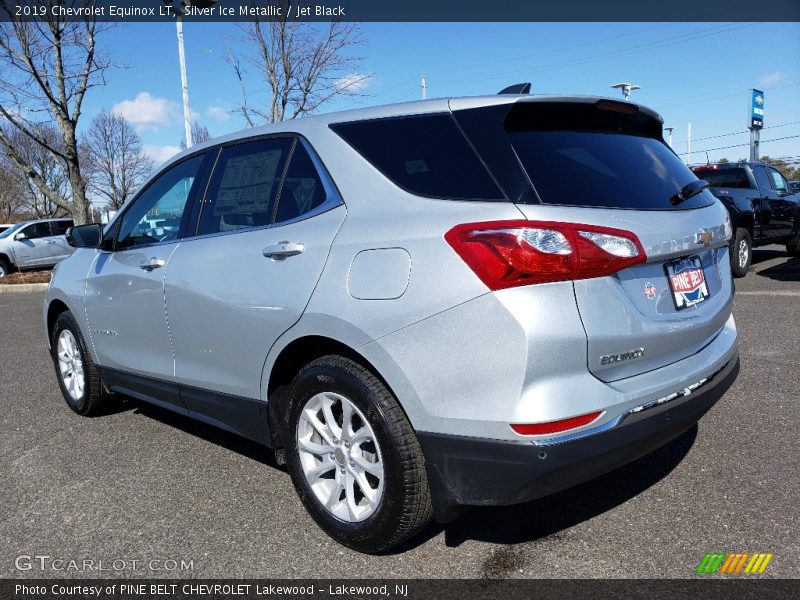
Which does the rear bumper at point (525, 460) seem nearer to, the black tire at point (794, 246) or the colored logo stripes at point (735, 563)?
the colored logo stripes at point (735, 563)

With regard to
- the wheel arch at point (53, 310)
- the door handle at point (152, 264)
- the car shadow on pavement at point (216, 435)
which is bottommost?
the car shadow on pavement at point (216, 435)

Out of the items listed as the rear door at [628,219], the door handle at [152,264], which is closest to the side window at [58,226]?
the door handle at [152,264]

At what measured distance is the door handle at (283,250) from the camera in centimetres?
278

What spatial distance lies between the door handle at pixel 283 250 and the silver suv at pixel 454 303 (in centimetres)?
2

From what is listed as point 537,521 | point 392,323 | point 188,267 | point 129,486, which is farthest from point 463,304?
point 129,486

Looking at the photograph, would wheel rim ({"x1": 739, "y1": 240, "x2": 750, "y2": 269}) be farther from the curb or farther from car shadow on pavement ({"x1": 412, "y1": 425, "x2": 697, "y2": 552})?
the curb

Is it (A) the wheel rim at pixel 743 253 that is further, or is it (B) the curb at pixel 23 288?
(B) the curb at pixel 23 288

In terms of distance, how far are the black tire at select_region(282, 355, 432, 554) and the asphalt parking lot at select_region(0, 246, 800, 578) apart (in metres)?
0.13

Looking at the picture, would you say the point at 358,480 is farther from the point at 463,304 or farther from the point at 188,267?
the point at 188,267

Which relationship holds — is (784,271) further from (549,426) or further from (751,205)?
(549,426)

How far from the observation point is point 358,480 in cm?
265

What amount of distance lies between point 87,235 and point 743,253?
9.79 m

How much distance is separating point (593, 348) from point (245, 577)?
5.29 feet

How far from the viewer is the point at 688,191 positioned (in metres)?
2.84
